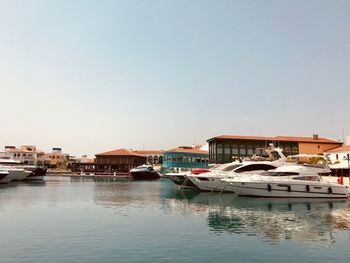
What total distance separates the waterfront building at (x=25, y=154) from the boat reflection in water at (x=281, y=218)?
4772 inches

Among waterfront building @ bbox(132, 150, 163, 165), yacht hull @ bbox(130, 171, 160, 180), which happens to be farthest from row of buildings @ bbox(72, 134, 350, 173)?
waterfront building @ bbox(132, 150, 163, 165)

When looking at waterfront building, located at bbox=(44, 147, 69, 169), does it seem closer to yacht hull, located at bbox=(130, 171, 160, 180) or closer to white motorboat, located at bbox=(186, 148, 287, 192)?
yacht hull, located at bbox=(130, 171, 160, 180)

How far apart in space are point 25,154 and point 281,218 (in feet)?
441

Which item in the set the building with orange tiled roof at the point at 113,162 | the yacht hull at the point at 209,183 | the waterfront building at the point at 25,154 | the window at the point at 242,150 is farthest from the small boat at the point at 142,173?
the waterfront building at the point at 25,154

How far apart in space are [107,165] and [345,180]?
97.4 metres

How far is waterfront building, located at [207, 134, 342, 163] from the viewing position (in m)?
91.1

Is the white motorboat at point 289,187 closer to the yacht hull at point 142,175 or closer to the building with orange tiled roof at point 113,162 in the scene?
the yacht hull at point 142,175

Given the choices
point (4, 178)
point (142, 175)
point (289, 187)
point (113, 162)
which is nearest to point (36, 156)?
point (113, 162)

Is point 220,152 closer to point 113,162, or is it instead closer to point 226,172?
point 226,172

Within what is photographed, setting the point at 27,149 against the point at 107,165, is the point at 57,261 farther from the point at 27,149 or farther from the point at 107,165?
the point at 27,149

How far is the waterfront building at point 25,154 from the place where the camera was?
135750mm

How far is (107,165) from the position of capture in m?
131

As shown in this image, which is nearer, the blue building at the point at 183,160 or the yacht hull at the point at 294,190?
the yacht hull at the point at 294,190

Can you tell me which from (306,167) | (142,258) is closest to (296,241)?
(142,258)
